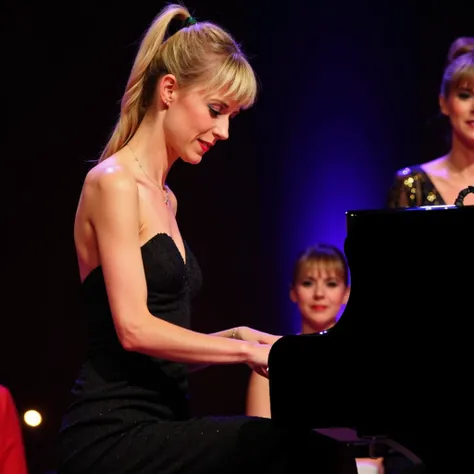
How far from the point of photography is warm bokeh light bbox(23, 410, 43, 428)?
4145mm

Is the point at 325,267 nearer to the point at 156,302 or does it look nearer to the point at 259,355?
the point at 156,302

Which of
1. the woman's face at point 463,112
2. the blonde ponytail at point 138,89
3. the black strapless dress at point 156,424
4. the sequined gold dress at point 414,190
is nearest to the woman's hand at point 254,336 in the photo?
the black strapless dress at point 156,424

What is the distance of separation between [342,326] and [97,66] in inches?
96.3

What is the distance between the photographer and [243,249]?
4277 millimetres

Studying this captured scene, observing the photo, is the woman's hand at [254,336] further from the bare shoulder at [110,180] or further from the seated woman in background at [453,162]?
the seated woman in background at [453,162]

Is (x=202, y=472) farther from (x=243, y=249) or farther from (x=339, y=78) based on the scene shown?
(x=339, y=78)

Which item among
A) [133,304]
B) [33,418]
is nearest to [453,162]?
[133,304]

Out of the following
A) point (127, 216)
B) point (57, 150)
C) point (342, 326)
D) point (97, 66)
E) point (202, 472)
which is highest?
point (97, 66)

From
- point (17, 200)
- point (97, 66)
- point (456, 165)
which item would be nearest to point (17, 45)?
point (97, 66)

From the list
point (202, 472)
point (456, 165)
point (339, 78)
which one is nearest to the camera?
point (202, 472)

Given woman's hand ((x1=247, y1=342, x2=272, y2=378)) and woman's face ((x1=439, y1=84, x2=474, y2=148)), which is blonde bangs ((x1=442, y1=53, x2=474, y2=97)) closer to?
woman's face ((x1=439, y1=84, x2=474, y2=148))

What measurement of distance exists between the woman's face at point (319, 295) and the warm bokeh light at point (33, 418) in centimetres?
128

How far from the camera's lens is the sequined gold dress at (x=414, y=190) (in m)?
3.44

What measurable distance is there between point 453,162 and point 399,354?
165 cm
